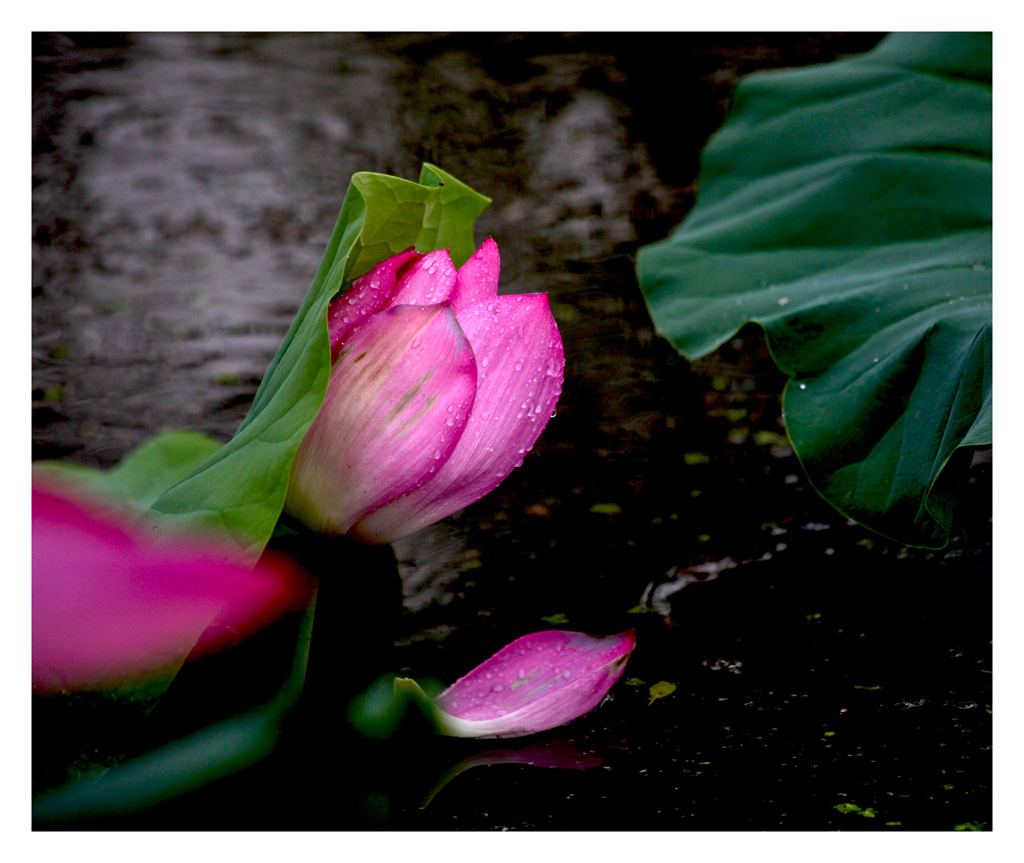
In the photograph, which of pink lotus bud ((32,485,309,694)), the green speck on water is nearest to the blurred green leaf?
pink lotus bud ((32,485,309,694))

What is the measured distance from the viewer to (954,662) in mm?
452

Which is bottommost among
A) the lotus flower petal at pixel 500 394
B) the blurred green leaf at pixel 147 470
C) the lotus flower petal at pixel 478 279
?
the blurred green leaf at pixel 147 470

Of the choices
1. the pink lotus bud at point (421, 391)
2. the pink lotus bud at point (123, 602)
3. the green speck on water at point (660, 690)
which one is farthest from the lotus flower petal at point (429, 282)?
the green speck on water at point (660, 690)

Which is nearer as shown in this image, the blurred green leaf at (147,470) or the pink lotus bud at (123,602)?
the pink lotus bud at (123,602)

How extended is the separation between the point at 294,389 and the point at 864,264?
0.49 meters

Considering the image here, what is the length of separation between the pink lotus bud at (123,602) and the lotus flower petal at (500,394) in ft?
0.21

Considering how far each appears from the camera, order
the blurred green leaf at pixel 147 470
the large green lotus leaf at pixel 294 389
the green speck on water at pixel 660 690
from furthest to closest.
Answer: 1. the blurred green leaf at pixel 147 470
2. the green speck on water at pixel 660 690
3. the large green lotus leaf at pixel 294 389

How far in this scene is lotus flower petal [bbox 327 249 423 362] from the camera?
0.35m

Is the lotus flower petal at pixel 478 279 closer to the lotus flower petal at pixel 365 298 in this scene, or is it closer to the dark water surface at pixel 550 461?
the lotus flower petal at pixel 365 298

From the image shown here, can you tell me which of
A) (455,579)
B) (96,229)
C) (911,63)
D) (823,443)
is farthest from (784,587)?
(96,229)

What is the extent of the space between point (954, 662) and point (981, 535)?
122mm

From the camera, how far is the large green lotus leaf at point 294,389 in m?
0.32

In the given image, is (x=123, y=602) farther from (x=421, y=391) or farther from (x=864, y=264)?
(x=864, y=264)

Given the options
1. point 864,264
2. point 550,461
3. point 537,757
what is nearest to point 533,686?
point 537,757
